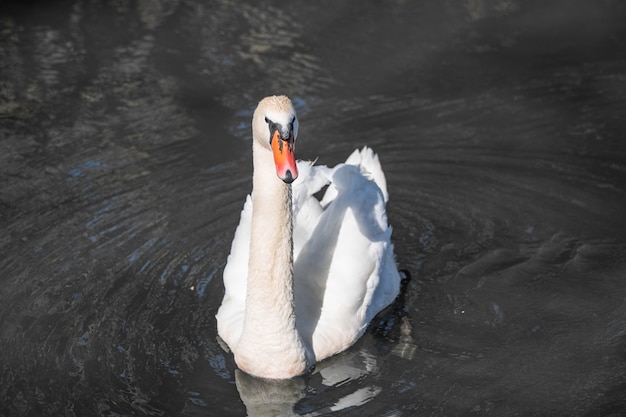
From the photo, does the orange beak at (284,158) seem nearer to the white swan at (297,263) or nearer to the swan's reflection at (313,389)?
the white swan at (297,263)

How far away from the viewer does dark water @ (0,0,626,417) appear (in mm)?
7246

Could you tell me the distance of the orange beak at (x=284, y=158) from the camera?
21.0 feet

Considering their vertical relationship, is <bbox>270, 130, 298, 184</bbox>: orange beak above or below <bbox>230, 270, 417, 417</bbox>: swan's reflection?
above

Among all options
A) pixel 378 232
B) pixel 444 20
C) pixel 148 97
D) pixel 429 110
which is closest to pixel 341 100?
pixel 429 110

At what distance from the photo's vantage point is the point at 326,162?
1048 cm

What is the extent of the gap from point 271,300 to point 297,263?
81 centimetres

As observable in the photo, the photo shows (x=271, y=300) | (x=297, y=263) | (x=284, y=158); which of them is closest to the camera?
(x=284, y=158)

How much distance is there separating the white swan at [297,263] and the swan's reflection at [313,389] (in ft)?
0.25

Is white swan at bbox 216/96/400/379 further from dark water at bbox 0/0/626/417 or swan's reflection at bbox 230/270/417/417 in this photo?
dark water at bbox 0/0/626/417

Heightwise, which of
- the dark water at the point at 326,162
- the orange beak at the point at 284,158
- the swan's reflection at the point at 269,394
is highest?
the orange beak at the point at 284,158

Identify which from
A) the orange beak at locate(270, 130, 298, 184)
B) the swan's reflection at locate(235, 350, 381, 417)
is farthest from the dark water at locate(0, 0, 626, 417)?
the orange beak at locate(270, 130, 298, 184)

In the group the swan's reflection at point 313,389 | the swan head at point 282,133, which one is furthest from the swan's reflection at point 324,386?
the swan head at point 282,133

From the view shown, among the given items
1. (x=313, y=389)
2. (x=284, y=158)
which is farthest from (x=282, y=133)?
(x=313, y=389)

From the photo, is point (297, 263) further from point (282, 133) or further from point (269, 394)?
point (282, 133)
